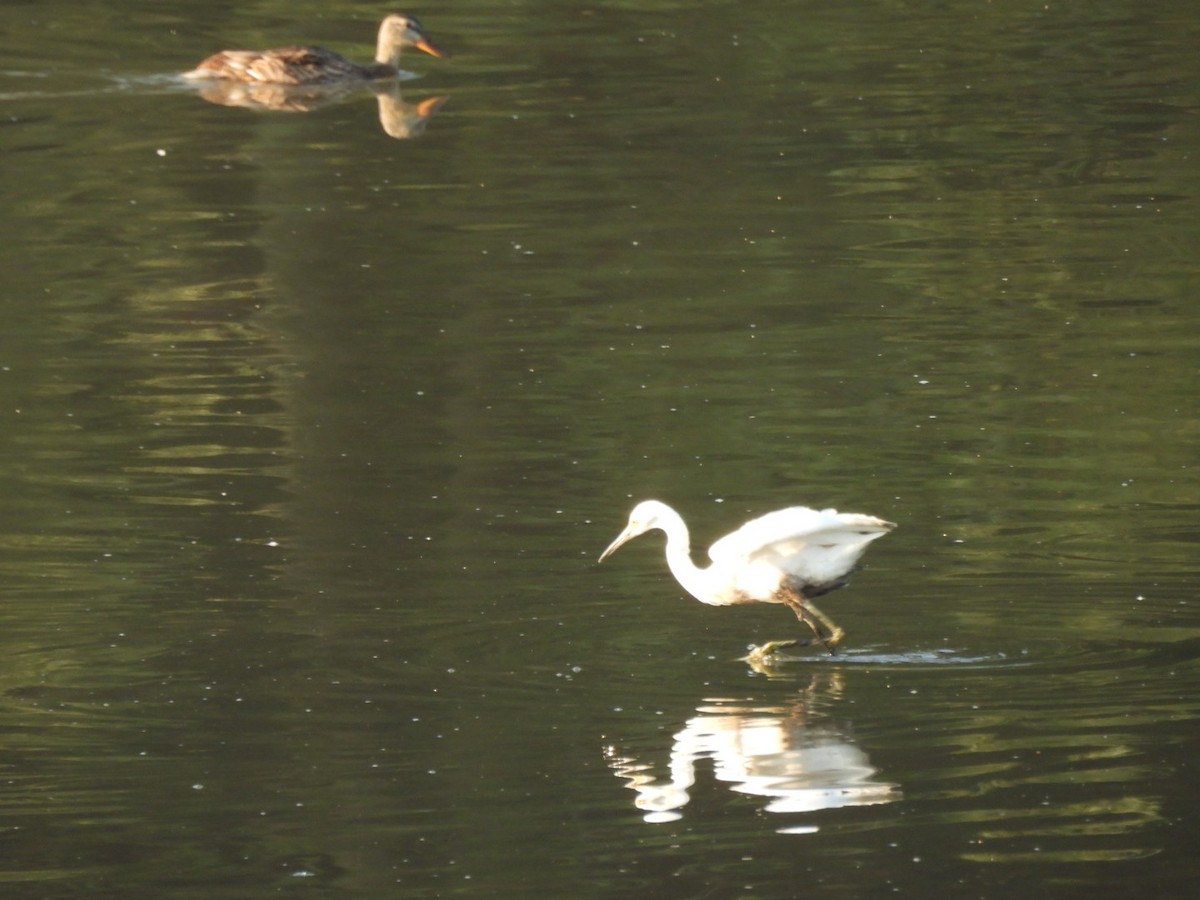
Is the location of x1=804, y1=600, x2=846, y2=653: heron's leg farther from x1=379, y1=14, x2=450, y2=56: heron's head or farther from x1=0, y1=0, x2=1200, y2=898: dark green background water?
x1=379, y1=14, x2=450, y2=56: heron's head

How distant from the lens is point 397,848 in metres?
7.98

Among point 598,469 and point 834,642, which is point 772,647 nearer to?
point 834,642

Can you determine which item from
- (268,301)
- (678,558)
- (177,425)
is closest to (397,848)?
(678,558)

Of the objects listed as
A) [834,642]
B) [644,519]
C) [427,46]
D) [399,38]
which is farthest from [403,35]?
[834,642]

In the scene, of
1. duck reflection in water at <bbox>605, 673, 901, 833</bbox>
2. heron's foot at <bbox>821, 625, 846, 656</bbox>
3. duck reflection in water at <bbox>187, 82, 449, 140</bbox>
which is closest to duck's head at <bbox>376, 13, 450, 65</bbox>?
duck reflection in water at <bbox>187, 82, 449, 140</bbox>

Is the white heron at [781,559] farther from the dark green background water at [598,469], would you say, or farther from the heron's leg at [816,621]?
the dark green background water at [598,469]

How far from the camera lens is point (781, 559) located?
9836 mm

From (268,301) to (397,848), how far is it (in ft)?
27.7

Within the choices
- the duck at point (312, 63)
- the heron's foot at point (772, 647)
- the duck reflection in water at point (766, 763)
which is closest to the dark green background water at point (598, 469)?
the duck reflection in water at point (766, 763)

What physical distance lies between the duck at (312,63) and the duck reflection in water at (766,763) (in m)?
14.4

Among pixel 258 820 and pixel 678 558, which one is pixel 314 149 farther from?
pixel 258 820

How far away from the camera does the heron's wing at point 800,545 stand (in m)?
9.64

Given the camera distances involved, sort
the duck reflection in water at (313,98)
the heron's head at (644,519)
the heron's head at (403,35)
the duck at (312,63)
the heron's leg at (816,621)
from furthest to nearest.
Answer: the heron's head at (403,35)
the duck at (312,63)
the duck reflection in water at (313,98)
the heron's head at (644,519)
the heron's leg at (816,621)

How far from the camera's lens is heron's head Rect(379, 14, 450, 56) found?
2280 cm
